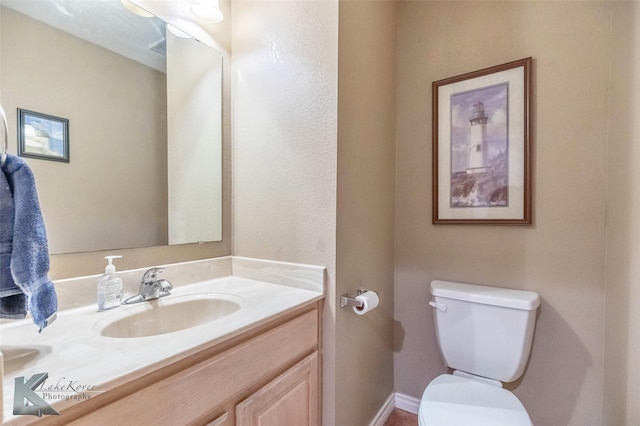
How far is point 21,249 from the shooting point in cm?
60

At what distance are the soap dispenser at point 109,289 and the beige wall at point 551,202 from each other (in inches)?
55.4

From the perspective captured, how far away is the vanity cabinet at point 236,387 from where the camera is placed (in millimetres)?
568

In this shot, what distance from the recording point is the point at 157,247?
117 centimetres

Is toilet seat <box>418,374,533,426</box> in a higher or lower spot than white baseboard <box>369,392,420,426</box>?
higher

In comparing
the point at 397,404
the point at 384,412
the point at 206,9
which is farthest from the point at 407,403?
the point at 206,9

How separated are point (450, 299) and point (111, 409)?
1281 mm

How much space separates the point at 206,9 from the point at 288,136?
2.20 feet

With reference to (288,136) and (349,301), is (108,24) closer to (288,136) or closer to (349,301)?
(288,136)

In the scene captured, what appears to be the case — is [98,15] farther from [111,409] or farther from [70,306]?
[111,409]

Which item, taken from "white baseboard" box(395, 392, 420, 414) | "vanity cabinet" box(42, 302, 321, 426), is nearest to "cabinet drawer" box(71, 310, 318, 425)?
"vanity cabinet" box(42, 302, 321, 426)

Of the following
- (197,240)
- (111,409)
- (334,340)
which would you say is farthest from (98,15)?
(334,340)

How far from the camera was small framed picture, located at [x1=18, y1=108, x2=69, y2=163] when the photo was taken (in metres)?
0.85

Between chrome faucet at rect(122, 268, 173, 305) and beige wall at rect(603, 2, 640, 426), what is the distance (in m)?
1.63

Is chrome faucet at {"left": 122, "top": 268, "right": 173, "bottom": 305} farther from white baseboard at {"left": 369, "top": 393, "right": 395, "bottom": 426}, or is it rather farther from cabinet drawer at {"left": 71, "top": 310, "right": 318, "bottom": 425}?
white baseboard at {"left": 369, "top": 393, "right": 395, "bottom": 426}
